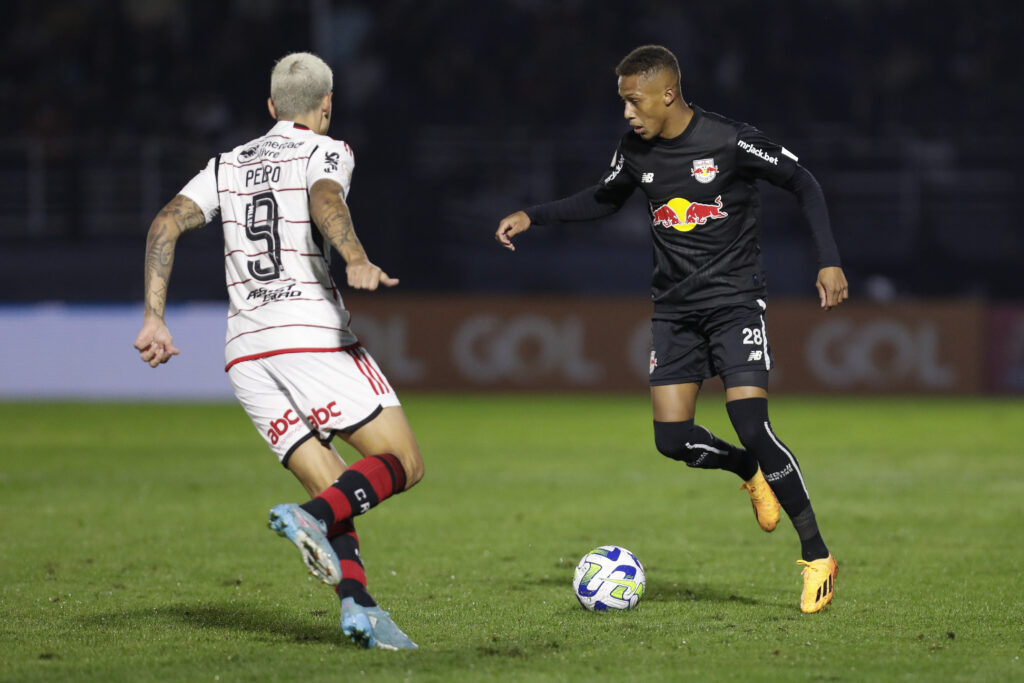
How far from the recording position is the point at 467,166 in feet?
65.3

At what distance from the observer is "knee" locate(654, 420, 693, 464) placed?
18.7 feet

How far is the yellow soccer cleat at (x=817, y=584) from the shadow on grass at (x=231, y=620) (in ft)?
6.12

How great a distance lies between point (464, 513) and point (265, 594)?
9.48 feet

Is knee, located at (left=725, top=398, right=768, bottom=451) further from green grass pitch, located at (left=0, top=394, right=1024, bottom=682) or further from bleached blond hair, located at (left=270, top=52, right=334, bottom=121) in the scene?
bleached blond hair, located at (left=270, top=52, right=334, bottom=121)

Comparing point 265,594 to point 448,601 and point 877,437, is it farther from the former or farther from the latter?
point 877,437

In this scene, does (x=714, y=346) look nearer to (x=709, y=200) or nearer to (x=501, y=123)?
(x=709, y=200)

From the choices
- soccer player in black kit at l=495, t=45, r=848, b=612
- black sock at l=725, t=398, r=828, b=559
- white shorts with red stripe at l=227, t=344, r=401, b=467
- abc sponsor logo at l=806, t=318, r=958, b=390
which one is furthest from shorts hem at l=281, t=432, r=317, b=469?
abc sponsor logo at l=806, t=318, r=958, b=390

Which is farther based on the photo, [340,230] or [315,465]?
[315,465]

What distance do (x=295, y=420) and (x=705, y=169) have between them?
206cm

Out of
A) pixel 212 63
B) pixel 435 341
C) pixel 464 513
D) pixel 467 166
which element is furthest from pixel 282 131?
pixel 212 63

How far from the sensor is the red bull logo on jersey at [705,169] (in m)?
5.59

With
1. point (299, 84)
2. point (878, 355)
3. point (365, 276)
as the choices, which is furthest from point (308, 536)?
point (878, 355)

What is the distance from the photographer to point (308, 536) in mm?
4148

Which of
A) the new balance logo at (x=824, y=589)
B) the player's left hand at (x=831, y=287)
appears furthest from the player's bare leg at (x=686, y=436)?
the player's left hand at (x=831, y=287)
